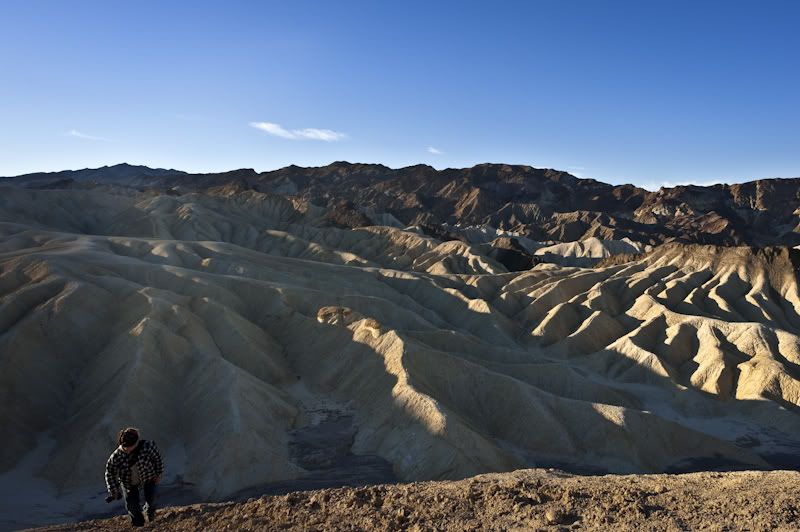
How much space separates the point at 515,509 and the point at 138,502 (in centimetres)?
693

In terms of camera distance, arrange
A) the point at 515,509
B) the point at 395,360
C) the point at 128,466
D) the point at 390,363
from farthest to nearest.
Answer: the point at 390,363 < the point at 395,360 < the point at 515,509 < the point at 128,466

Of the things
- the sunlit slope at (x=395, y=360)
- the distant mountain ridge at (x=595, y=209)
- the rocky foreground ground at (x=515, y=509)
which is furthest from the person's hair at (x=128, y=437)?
the distant mountain ridge at (x=595, y=209)

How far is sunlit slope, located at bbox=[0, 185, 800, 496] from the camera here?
109 feet

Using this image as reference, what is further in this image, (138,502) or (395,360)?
(395,360)

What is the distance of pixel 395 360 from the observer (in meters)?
40.2

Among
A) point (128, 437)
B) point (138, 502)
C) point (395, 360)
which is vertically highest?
point (128, 437)

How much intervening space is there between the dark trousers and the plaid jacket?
227mm

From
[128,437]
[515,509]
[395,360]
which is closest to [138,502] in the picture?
[128,437]

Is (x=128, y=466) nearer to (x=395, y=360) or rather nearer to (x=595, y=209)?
(x=395, y=360)

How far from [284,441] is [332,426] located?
11.7 feet

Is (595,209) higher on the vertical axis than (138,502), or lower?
higher

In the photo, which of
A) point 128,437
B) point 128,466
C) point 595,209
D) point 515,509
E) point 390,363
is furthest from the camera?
point 595,209

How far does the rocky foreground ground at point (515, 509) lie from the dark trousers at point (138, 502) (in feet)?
2.13

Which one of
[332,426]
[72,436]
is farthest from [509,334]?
[72,436]
